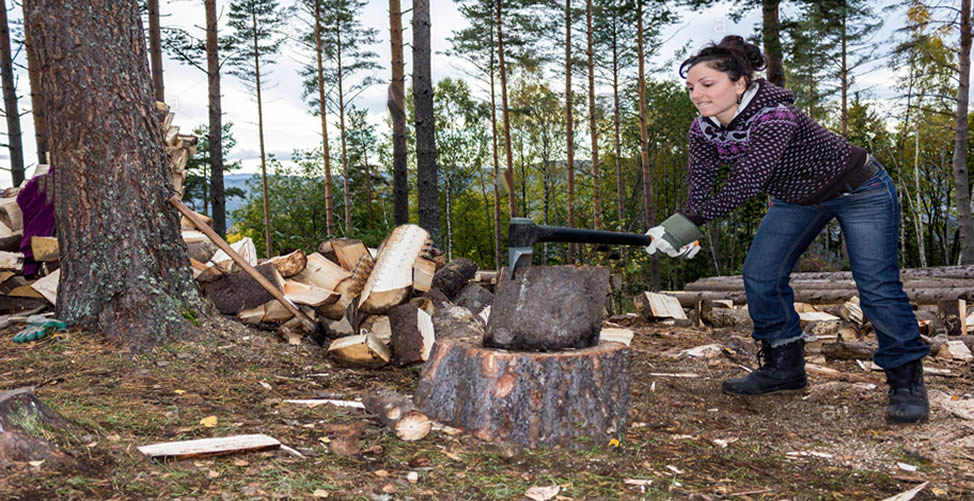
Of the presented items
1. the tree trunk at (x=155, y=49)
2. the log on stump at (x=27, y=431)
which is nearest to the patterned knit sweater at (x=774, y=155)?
the log on stump at (x=27, y=431)

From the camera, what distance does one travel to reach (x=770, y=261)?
134 inches

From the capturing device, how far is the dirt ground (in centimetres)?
217

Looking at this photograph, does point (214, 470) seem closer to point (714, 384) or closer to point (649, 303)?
point (714, 384)

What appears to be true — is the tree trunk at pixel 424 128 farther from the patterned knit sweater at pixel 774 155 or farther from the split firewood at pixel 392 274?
the patterned knit sweater at pixel 774 155

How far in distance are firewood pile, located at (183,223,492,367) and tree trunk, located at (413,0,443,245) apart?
13.9ft

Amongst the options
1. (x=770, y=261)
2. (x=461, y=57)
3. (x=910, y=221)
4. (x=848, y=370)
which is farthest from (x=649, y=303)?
(x=910, y=221)

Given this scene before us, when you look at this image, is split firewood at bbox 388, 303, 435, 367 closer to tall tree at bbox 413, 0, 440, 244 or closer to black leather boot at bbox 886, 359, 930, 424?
black leather boot at bbox 886, 359, 930, 424

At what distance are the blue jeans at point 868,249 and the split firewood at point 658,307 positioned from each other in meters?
3.23

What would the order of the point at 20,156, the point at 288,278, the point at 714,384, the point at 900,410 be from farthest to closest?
the point at 20,156 < the point at 288,278 < the point at 714,384 < the point at 900,410

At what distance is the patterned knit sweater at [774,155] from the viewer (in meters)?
2.85

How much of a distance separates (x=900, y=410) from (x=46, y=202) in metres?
6.07

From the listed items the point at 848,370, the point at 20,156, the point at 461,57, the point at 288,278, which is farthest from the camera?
the point at 461,57

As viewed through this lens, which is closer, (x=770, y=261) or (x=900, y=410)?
(x=900, y=410)

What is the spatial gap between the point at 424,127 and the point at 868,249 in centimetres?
712
